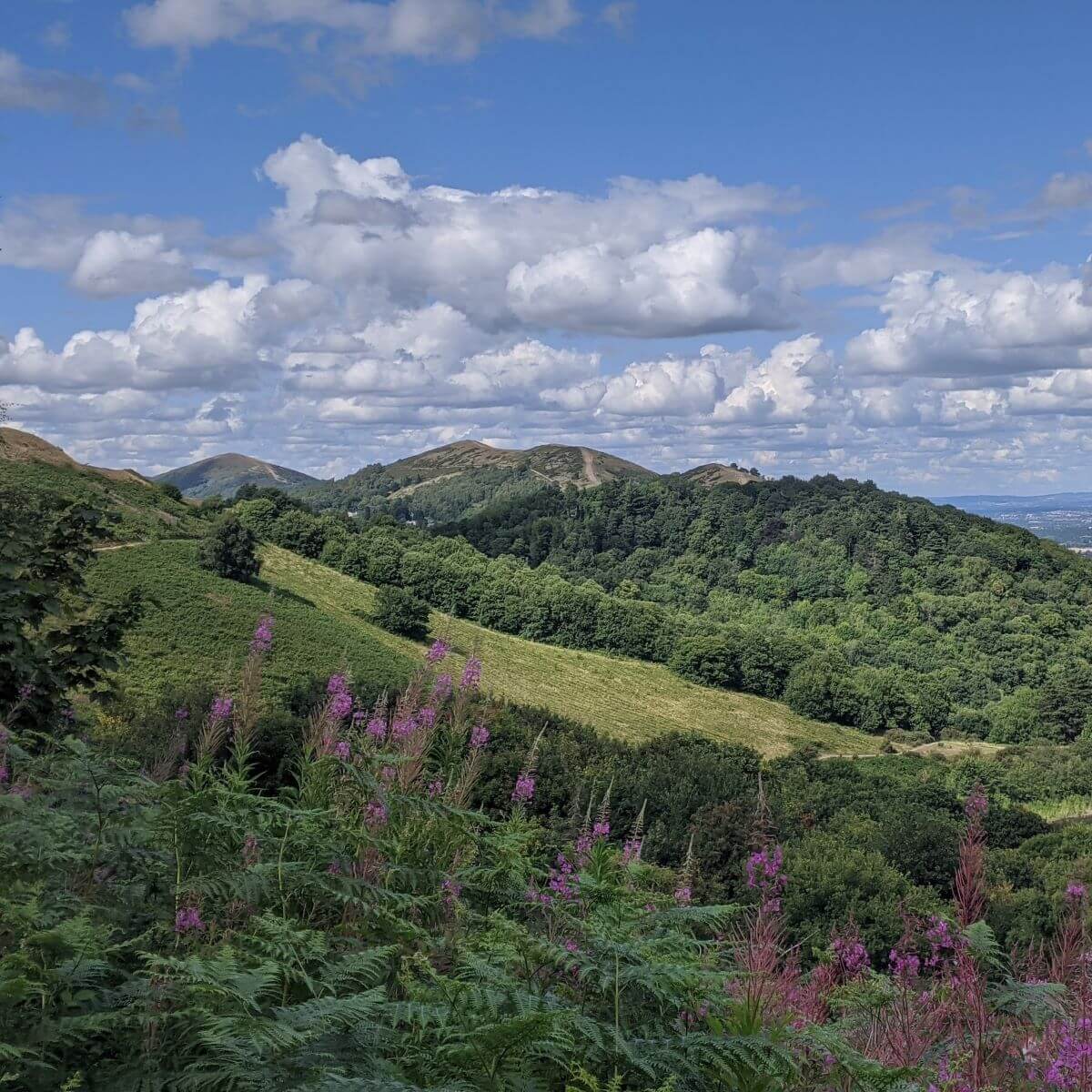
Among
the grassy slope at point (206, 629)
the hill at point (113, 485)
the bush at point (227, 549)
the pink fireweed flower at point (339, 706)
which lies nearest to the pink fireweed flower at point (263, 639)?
the pink fireweed flower at point (339, 706)

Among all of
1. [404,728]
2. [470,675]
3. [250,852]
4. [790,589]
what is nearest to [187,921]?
[250,852]

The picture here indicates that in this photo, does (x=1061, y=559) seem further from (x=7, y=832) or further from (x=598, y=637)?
(x=7, y=832)

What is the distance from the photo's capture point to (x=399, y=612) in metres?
58.1

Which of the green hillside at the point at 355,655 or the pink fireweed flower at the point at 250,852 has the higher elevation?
the pink fireweed flower at the point at 250,852

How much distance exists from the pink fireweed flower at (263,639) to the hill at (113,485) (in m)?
46.7

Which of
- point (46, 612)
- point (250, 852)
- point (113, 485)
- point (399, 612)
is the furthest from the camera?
point (113, 485)

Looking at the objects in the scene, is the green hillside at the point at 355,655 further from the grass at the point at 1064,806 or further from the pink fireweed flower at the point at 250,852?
the pink fireweed flower at the point at 250,852

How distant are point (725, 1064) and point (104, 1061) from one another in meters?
1.53

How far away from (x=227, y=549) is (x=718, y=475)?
12867 centimetres

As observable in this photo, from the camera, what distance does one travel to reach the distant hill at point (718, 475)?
158 meters

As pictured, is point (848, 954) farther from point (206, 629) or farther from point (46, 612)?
point (206, 629)

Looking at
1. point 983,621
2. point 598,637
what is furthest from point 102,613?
point 983,621

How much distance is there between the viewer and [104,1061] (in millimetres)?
2322

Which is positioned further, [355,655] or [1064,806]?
[355,655]
